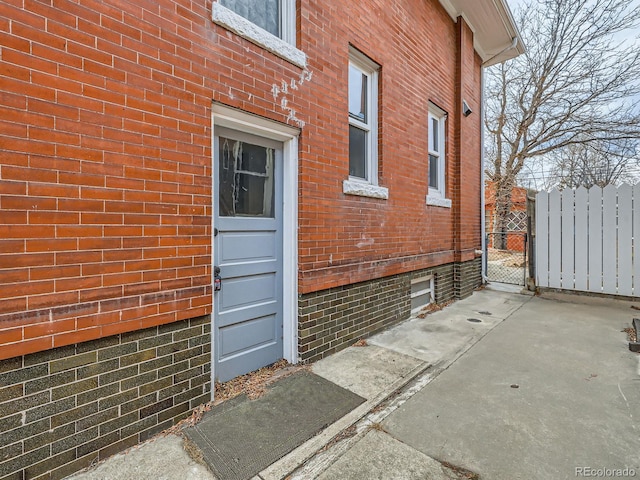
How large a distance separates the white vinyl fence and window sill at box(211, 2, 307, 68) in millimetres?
6080

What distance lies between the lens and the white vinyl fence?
5859 millimetres

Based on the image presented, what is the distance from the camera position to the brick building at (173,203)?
69.6 inches

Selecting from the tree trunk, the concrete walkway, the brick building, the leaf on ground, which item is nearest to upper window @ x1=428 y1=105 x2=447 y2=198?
the brick building

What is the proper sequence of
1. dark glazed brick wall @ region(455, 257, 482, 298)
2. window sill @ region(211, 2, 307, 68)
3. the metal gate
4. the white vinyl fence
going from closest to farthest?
window sill @ region(211, 2, 307, 68) < the white vinyl fence < dark glazed brick wall @ region(455, 257, 482, 298) < the metal gate

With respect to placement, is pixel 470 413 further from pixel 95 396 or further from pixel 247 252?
pixel 95 396

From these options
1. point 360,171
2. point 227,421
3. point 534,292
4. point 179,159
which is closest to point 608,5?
point 534,292

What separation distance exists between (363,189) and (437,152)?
3.02 meters

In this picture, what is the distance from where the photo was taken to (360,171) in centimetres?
440

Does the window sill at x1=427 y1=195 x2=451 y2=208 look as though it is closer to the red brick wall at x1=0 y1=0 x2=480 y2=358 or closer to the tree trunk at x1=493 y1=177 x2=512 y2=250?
the red brick wall at x1=0 y1=0 x2=480 y2=358

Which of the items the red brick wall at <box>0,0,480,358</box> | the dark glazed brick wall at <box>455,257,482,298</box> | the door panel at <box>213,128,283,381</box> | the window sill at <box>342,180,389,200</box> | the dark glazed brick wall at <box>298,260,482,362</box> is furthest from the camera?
the dark glazed brick wall at <box>455,257,482,298</box>

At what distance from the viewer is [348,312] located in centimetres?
394

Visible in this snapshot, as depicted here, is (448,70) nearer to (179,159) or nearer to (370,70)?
(370,70)

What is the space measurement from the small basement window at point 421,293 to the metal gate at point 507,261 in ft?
9.71

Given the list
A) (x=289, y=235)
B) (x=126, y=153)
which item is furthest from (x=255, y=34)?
(x=289, y=235)
